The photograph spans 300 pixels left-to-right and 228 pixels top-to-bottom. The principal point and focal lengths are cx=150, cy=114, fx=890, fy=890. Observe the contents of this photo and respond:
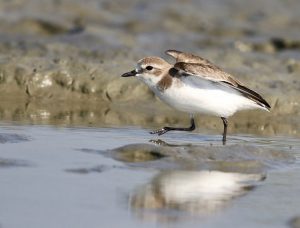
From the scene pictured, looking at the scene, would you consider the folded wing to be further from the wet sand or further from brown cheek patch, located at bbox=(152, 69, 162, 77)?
the wet sand

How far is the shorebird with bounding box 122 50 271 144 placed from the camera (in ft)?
35.4

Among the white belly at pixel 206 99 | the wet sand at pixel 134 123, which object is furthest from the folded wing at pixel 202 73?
the wet sand at pixel 134 123

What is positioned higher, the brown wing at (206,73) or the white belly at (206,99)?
the brown wing at (206,73)

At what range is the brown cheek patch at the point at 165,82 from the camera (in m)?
10.9

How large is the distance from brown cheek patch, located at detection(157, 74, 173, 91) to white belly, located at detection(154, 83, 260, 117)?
48mm

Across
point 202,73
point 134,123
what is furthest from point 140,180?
point 134,123

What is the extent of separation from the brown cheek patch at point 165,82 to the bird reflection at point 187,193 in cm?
226

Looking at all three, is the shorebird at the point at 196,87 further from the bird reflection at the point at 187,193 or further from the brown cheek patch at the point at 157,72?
the bird reflection at the point at 187,193

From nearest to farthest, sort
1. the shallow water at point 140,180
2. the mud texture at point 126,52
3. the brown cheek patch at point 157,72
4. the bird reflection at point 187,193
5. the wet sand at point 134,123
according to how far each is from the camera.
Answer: the shallow water at point 140,180, the bird reflection at point 187,193, the wet sand at point 134,123, the brown cheek patch at point 157,72, the mud texture at point 126,52

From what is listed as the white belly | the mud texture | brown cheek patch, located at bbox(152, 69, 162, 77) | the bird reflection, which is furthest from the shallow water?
the mud texture

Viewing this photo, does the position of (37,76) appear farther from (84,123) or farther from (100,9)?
(100,9)

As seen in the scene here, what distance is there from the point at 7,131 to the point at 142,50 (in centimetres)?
554

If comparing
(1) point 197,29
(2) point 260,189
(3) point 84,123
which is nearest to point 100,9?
(1) point 197,29

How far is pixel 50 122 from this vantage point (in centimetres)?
1182
